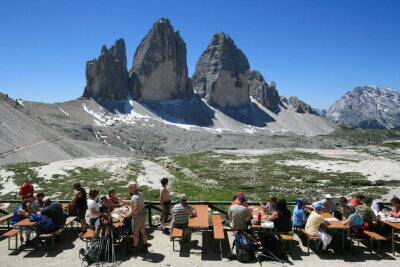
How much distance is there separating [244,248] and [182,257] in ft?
8.02

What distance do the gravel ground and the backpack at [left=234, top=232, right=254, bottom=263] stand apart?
10.1 inches

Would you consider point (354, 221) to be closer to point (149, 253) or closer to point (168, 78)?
point (149, 253)

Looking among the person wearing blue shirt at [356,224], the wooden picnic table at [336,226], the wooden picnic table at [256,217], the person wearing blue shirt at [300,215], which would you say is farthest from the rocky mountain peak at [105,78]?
the person wearing blue shirt at [356,224]

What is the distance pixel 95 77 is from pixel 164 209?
6789 inches

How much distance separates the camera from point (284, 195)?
29578 millimetres

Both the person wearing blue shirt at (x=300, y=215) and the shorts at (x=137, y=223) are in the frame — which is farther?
the person wearing blue shirt at (x=300, y=215)

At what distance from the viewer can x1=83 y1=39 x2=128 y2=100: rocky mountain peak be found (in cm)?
17900

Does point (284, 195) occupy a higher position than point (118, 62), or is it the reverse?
point (118, 62)

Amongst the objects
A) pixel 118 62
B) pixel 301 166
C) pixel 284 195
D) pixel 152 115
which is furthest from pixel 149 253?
pixel 118 62

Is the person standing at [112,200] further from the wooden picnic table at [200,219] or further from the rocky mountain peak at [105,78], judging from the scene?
the rocky mountain peak at [105,78]

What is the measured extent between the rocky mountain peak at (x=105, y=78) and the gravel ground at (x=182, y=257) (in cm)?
17108

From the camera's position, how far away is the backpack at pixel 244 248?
13.4m

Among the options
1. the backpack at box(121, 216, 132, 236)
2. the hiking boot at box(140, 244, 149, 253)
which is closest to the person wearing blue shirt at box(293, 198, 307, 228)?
the hiking boot at box(140, 244, 149, 253)

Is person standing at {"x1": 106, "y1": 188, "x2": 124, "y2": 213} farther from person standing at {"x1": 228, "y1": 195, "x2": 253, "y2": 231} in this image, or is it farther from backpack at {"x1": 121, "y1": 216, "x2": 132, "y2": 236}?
person standing at {"x1": 228, "y1": 195, "x2": 253, "y2": 231}
